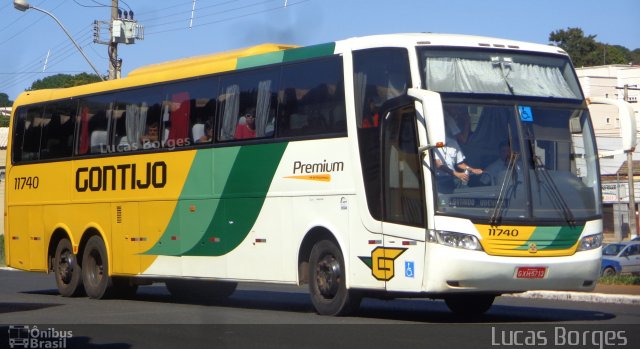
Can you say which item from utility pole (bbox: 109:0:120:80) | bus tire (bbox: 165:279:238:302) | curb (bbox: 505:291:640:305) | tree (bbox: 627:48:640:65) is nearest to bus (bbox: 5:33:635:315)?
bus tire (bbox: 165:279:238:302)

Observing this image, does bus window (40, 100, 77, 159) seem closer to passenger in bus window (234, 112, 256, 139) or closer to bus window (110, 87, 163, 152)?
bus window (110, 87, 163, 152)

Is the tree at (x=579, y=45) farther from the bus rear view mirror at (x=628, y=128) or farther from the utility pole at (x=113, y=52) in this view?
the bus rear view mirror at (x=628, y=128)

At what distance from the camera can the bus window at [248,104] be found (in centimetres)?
1551

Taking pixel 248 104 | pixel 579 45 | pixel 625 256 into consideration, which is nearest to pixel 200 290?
pixel 248 104

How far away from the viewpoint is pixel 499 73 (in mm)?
13578

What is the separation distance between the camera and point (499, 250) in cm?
1256

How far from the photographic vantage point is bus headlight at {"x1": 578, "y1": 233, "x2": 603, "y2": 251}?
43.1 feet

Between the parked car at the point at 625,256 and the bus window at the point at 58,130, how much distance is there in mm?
21791

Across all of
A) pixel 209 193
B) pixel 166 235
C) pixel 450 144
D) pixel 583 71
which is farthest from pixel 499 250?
pixel 583 71

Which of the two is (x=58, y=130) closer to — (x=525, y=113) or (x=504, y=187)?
(x=525, y=113)

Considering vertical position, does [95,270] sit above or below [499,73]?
below

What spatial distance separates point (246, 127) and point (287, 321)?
3.58 m

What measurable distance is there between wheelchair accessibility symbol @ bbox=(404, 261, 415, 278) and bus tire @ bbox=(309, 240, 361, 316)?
1.22 m

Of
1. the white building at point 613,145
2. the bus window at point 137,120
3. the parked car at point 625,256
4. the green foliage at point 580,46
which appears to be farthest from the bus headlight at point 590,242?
the green foliage at point 580,46
